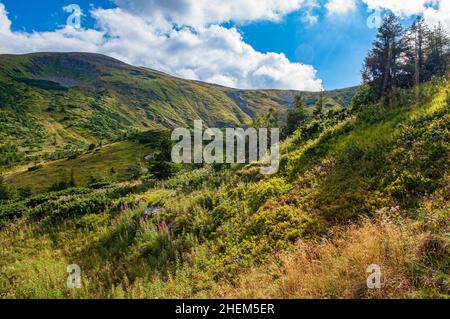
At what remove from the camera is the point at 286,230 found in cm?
918

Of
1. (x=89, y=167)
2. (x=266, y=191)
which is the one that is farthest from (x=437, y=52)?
(x=89, y=167)

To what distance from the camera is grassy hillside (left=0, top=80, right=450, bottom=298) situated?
19.0 feet

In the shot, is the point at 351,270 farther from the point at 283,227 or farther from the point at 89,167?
the point at 89,167

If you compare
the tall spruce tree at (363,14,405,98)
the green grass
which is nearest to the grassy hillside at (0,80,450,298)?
the tall spruce tree at (363,14,405,98)

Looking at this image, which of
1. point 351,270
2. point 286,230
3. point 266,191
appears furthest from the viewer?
point 266,191

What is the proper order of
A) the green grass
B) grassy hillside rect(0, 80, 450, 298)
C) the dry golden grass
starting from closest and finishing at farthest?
1. the dry golden grass
2. grassy hillside rect(0, 80, 450, 298)
3. the green grass

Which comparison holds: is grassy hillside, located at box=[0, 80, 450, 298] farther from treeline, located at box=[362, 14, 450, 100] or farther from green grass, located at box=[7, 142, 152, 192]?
green grass, located at box=[7, 142, 152, 192]

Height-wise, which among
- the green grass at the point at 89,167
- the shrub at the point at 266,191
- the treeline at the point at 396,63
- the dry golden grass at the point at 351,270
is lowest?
the dry golden grass at the point at 351,270

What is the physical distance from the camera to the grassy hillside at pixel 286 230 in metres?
5.80

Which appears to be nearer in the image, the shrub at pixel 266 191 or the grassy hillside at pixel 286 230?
the grassy hillside at pixel 286 230

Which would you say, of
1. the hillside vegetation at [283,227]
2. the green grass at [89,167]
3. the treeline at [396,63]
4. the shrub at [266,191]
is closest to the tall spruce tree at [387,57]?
the treeline at [396,63]

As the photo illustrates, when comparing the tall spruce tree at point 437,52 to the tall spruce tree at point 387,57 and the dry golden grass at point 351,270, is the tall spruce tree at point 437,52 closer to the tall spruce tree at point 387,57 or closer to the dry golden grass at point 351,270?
the tall spruce tree at point 387,57

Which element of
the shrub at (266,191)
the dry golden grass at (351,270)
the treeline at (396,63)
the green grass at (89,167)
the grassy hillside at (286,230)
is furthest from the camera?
the green grass at (89,167)
